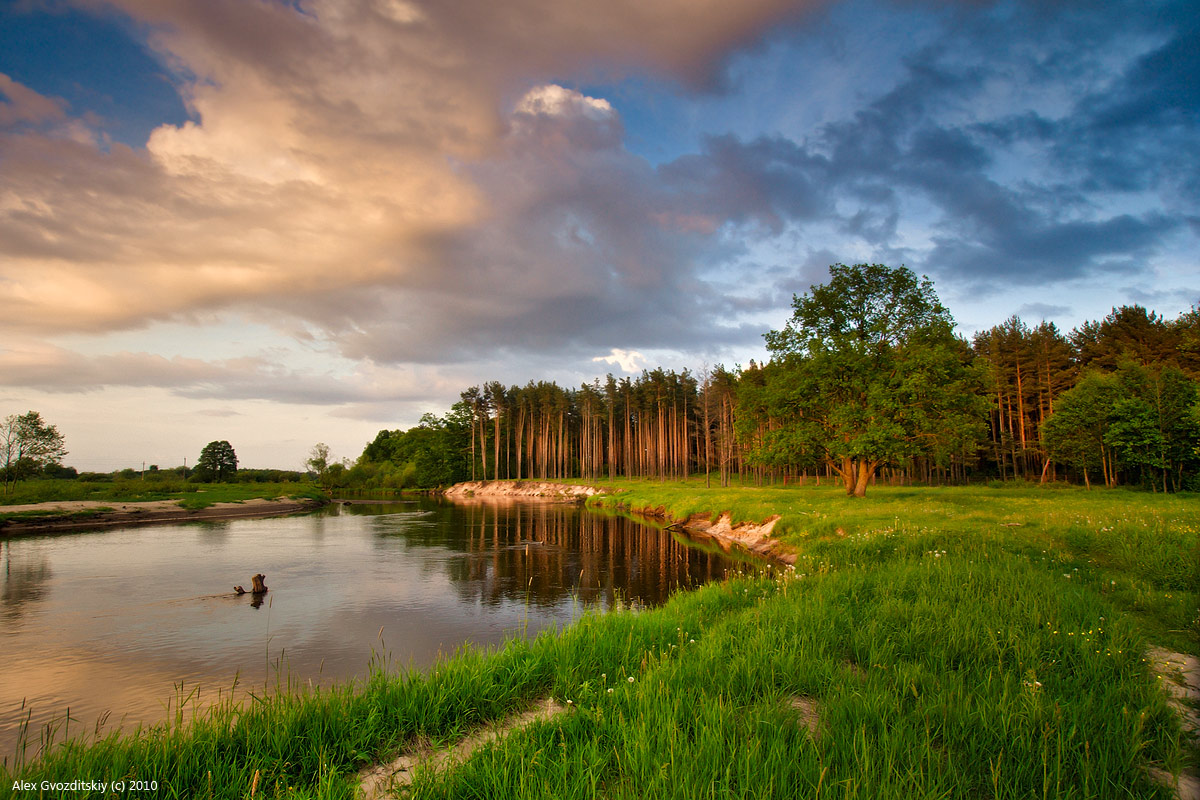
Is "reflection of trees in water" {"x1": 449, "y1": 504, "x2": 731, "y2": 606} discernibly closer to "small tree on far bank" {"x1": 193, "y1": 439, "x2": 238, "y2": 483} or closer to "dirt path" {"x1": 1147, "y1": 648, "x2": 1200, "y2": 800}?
"dirt path" {"x1": 1147, "y1": 648, "x2": 1200, "y2": 800}

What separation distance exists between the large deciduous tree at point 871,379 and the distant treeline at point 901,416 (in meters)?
0.12

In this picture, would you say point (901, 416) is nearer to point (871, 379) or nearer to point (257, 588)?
point (871, 379)

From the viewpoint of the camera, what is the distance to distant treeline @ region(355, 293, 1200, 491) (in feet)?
97.5

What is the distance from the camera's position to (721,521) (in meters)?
34.1

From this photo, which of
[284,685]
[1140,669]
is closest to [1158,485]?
[1140,669]

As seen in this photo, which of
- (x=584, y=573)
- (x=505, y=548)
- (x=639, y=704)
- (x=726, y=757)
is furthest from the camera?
(x=505, y=548)

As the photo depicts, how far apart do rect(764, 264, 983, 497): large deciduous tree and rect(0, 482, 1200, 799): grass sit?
19.3m

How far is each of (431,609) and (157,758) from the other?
12318 millimetres

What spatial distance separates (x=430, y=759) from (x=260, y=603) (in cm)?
1651

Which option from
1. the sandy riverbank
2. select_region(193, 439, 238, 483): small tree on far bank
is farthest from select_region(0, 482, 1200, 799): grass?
select_region(193, 439, 238, 483): small tree on far bank

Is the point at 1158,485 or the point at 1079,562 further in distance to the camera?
the point at 1158,485

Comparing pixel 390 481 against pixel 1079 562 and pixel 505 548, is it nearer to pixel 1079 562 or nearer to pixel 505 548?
pixel 505 548

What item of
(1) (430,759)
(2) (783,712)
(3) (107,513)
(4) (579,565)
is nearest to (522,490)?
(3) (107,513)

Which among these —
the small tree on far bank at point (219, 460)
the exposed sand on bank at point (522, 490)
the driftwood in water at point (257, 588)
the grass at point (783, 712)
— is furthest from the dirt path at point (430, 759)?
the small tree on far bank at point (219, 460)
